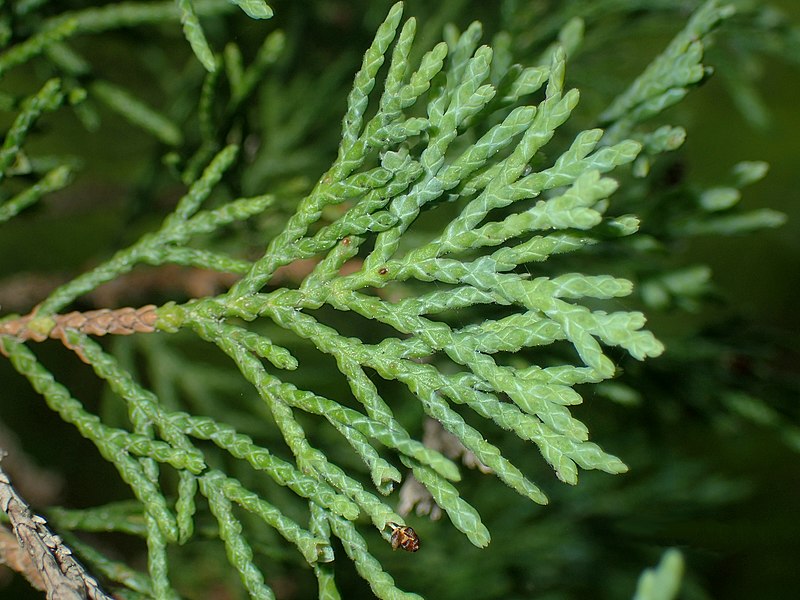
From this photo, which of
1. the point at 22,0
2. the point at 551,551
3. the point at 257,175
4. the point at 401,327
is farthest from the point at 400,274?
the point at 551,551

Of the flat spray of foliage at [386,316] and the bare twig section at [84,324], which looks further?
the bare twig section at [84,324]

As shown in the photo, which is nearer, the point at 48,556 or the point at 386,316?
the point at 48,556

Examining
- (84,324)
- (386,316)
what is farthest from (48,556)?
(386,316)

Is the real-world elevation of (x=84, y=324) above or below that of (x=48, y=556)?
above

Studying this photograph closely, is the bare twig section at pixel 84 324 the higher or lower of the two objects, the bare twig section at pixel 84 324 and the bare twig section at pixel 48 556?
the higher

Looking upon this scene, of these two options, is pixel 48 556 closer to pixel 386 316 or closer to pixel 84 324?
pixel 84 324

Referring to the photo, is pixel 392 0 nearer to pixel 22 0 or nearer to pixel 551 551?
pixel 22 0

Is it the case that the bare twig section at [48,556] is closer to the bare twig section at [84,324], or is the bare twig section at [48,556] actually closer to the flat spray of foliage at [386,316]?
the flat spray of foliage at [386,316]

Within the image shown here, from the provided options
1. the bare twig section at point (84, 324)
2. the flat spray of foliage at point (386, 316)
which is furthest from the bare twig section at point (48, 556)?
the bare twig section at point (84, 324)

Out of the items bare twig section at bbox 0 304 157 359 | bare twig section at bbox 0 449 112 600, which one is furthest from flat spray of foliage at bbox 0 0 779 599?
bare twig section at bbox 0 449 112 600
